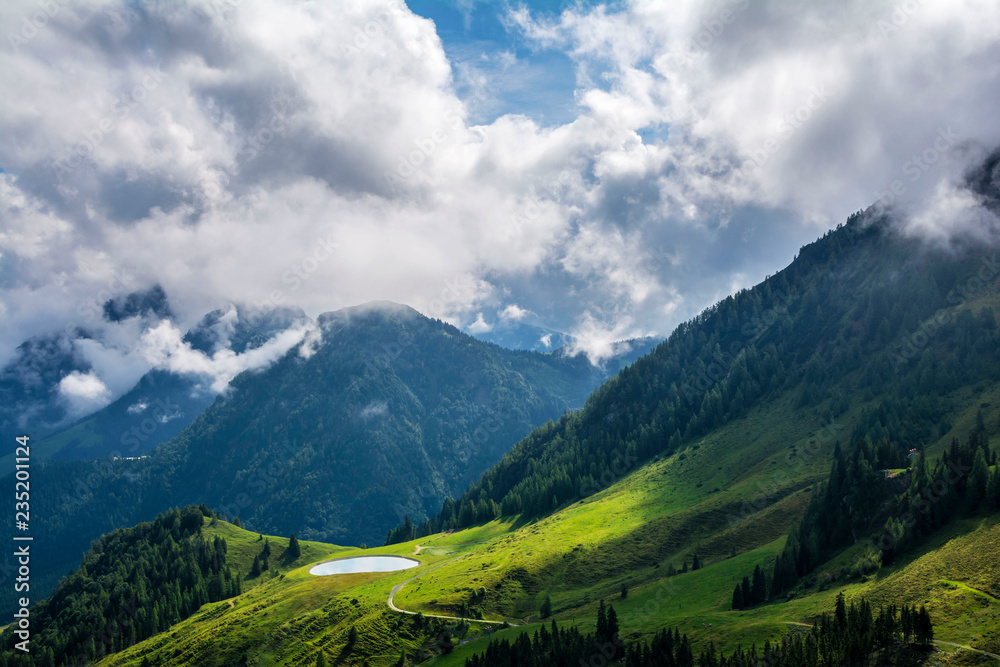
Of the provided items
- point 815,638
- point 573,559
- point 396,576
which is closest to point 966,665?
point 815,638

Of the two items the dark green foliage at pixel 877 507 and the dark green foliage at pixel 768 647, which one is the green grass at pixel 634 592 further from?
the dark green foliage at pixel 768 647

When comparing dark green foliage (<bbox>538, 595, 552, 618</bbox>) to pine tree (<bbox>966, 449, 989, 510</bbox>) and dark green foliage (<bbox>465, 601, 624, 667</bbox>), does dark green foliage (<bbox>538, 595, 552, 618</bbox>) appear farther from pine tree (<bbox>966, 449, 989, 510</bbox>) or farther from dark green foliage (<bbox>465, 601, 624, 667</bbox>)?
pine tree (<bbox>966, 449, 989, 510</bbox>)

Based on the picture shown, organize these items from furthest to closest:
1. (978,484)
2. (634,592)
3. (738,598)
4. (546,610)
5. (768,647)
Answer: (634,592)
(546,610)
(738,598)
(978,484)
(768,647)

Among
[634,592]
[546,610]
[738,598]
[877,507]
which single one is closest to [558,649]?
[546,610]

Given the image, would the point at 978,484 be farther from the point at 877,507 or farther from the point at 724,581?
the point at 724,581

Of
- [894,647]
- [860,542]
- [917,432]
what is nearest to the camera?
[894,647]

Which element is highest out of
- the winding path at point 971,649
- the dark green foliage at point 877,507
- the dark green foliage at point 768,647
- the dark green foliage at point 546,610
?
the dark green foliage at point 877,507

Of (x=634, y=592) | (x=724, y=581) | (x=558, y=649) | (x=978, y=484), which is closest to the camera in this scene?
(x=558, y=649)

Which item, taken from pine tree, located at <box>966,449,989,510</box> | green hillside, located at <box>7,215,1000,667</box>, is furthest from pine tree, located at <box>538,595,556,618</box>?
pine tree, located at <box>966,449,989,510</box>

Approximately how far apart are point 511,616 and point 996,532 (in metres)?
100

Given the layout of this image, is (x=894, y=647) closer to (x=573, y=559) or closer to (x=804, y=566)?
(x=804, y=566)

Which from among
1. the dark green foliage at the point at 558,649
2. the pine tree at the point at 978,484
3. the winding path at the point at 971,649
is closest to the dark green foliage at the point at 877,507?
the pine tree at the point at 978,484

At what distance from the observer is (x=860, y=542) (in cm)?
13312

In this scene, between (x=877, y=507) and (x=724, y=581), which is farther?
(x=724, y=581)
